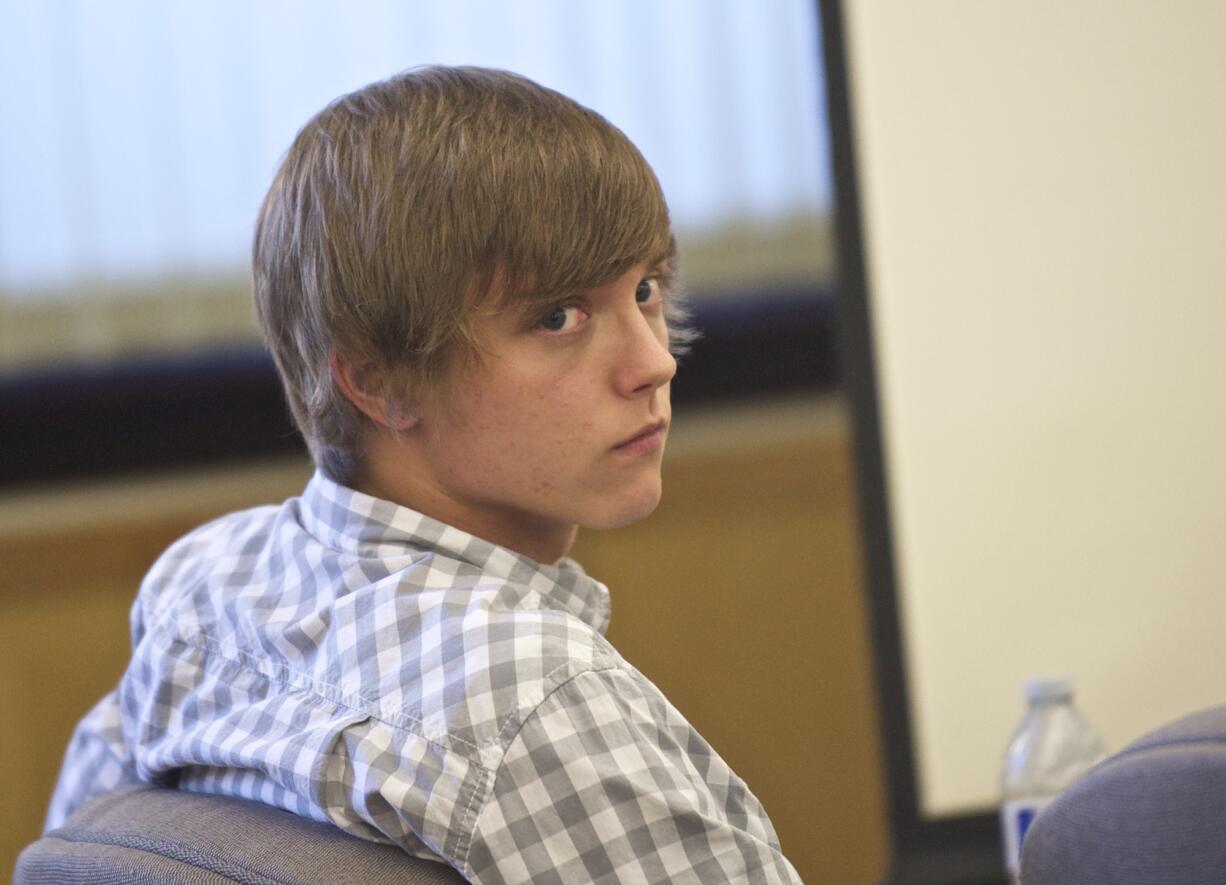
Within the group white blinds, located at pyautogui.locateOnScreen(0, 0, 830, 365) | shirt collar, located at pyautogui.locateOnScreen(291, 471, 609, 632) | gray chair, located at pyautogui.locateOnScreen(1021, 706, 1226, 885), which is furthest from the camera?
white blinds, located at pyautogui.locateOnScreen(0, 0, 830, 365)

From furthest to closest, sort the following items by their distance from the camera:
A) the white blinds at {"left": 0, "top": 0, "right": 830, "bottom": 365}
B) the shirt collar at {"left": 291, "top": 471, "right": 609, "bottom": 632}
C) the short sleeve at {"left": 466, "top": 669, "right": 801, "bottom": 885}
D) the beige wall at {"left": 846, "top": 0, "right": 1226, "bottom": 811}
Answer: the white blinds at {"left": 0, "top": 0, "right": 830, "bottom": 365} < the beige wall at {"left": 846, "top": 0, "right": 1226, "bottom": 811} < the shirt collar at {"left": 291, "top": 471, "right": 609, "bottom": 632} < the short sleeve at {"left": 466, "top": 669, "right": 801, "bottom": 885}

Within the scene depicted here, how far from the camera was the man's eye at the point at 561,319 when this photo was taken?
2.93 ft

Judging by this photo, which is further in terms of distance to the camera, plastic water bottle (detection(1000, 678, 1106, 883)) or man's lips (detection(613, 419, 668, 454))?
plastic water bottle (detection(1000, 678, 1106, 883))

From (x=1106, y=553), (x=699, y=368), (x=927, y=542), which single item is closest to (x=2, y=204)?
(x=699, y=368)

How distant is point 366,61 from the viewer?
251 cm

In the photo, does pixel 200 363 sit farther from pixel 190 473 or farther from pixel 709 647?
pixel 709 647

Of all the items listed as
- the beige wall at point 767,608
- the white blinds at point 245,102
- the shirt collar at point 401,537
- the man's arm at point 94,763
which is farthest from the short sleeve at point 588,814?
the white blinds at point 245,102

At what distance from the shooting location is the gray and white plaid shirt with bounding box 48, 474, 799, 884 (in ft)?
2.37

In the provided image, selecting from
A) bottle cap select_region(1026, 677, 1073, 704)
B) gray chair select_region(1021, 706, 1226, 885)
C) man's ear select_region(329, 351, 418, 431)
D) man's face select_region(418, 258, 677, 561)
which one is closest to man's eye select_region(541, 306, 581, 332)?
man's face select_region(418, 258, 677, 561)

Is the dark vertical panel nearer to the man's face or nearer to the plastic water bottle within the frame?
the plastic water bottle

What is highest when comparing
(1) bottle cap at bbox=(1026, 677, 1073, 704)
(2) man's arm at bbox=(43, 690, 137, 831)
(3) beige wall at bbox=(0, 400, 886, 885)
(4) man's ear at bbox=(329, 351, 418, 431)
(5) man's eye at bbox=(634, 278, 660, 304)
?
(5) man's eye at bbox=(634, 278, 660, 304)

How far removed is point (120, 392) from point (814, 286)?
3.98 feet

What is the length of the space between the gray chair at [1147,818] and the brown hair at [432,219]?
0.41 metres

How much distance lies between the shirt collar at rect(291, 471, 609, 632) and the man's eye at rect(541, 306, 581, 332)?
0.45ft
